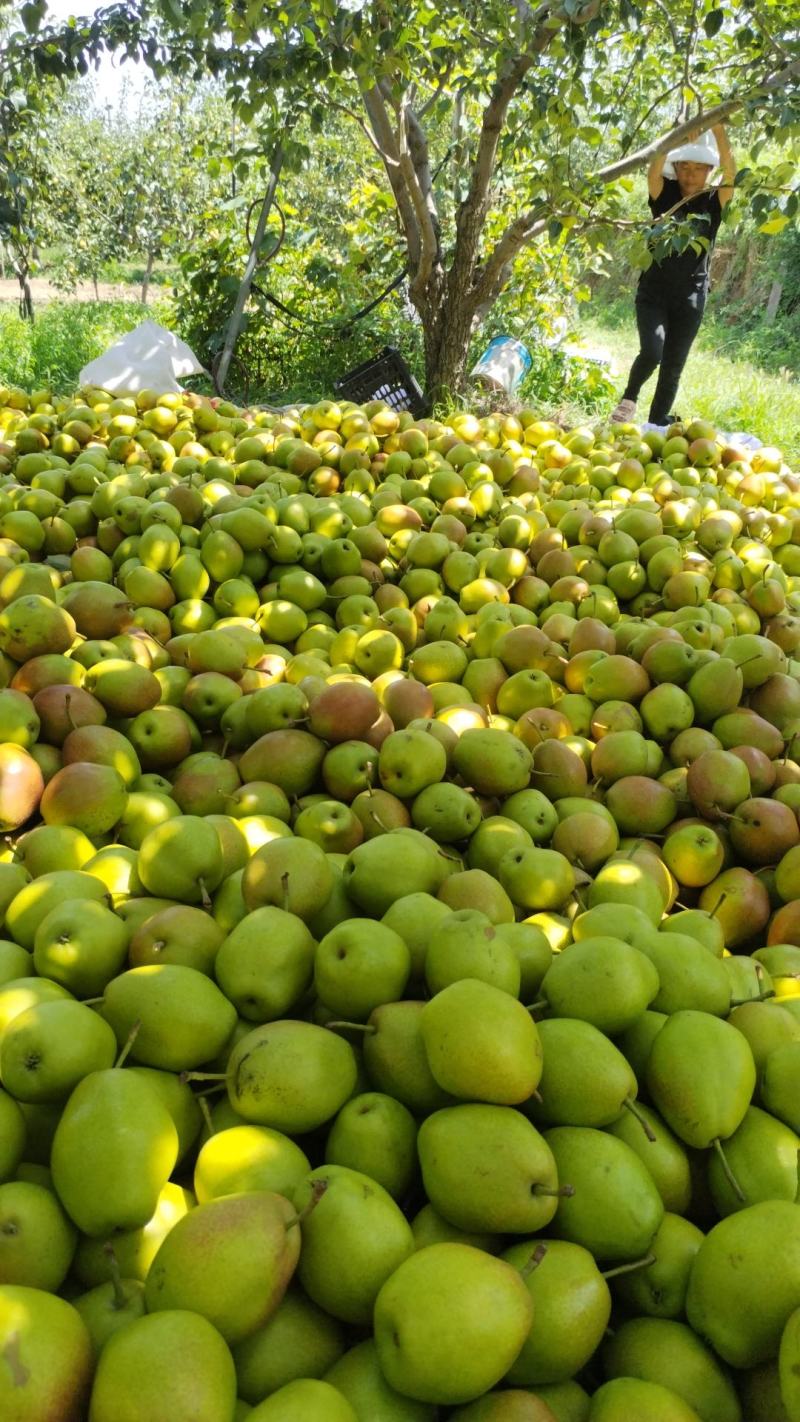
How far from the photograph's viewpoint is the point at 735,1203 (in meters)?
1.47

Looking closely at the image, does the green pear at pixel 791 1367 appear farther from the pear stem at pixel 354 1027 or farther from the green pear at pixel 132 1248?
the green pear at pixel 132 1248

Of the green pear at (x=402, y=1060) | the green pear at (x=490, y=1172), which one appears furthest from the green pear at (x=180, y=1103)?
the green pear at (x=490, y=1172)

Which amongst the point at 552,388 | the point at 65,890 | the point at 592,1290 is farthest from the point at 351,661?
the point at 552,388

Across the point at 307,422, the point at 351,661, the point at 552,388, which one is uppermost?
the point at 552,388

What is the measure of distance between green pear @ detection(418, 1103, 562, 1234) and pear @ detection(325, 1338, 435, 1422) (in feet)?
0.72

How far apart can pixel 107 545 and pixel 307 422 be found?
1.96 metres

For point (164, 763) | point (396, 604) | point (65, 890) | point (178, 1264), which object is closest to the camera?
point (178, 1264)

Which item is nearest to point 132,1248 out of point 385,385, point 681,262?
point 385,385

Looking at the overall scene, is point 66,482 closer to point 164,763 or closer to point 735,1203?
point 164,763

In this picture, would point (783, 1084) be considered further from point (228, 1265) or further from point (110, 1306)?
point (110, 1306)

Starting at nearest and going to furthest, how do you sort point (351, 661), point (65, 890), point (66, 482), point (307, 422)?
point (65, 890), point (351, 661), point (66, 482), point (307, 422)

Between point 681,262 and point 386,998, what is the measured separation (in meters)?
8.19

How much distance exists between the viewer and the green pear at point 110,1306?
1.19 meters

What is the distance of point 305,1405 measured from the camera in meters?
1.06
